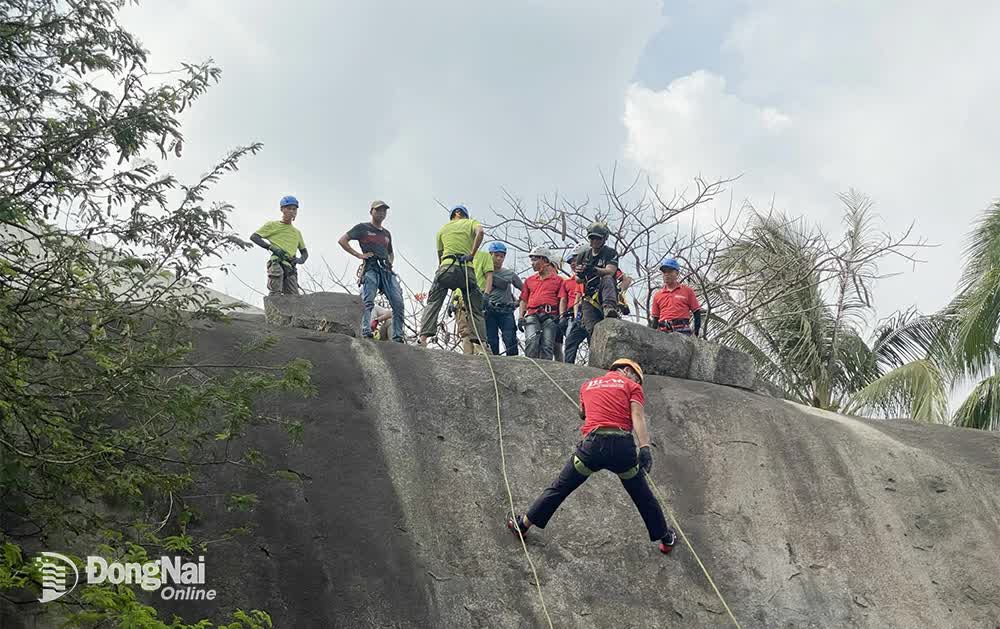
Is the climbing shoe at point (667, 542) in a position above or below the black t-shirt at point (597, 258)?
below

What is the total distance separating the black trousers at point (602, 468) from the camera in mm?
Answer: 8633

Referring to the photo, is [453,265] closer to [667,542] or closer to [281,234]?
[281,234]

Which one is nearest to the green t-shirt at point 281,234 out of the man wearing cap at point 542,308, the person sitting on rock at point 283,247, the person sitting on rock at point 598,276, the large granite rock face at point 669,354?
the person sitting on rock at point 283,247

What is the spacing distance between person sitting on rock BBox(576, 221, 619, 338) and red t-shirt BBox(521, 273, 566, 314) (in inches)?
27.5

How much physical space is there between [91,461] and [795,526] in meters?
6.55

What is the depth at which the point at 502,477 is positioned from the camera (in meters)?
10.1

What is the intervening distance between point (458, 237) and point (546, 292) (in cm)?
187

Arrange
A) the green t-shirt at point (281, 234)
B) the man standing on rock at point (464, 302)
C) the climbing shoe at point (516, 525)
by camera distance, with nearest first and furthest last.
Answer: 1. the climbing shoe at point (516, 525)
2. the green t-shirt at point (281, 234)
3. the man standing on rock at point (464, 302)

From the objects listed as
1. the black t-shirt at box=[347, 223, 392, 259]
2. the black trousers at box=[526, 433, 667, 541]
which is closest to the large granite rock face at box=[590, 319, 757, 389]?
the black t-shirt at box=[347, 223, 392, 259]

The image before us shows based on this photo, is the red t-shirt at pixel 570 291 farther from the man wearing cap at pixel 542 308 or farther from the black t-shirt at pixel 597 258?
the black t-shirt at pixel 597 258

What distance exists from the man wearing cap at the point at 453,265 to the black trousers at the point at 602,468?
3.56 meters

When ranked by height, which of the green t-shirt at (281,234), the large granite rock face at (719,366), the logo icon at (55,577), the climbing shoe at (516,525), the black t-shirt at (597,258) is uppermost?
the green t-shirt at (281,234)

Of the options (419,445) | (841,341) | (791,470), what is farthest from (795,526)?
(841,341)

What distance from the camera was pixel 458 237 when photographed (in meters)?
12.4
